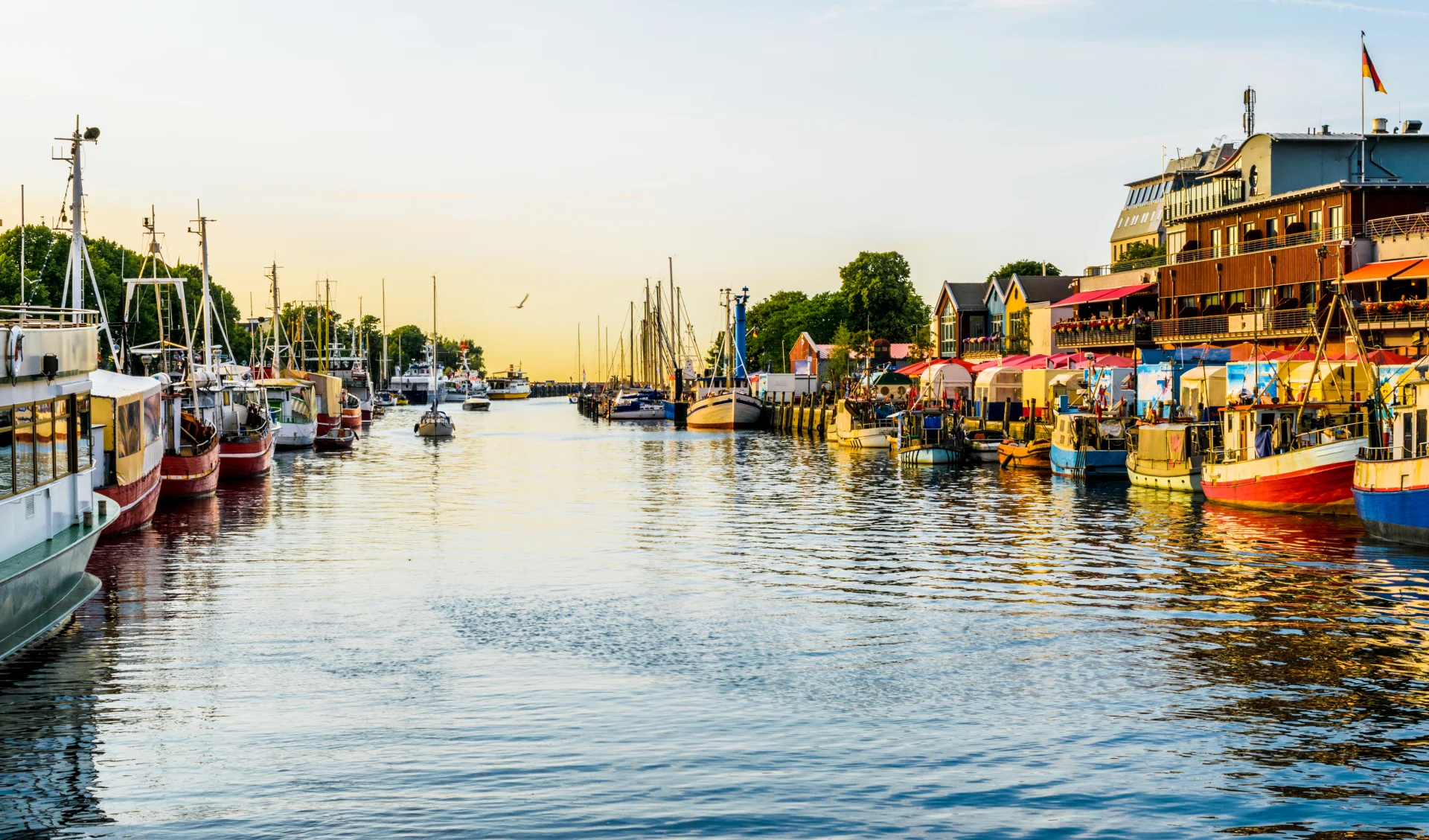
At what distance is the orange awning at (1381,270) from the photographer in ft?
201

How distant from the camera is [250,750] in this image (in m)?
17.3

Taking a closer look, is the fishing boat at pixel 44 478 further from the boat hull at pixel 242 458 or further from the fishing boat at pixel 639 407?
the fishing boat at pixel 639 407

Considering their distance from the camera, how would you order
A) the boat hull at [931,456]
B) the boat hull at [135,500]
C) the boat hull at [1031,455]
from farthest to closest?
1. the boat hull at [931,456]
2. the boat hull at [1031,455]
3. the boat hull at [135,500]

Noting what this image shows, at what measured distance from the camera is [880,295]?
485ft

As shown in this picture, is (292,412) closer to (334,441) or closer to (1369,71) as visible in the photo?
(334,441)

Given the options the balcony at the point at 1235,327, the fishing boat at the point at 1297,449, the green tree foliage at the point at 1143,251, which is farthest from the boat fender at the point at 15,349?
the green tree foliage at the point at 1143,251

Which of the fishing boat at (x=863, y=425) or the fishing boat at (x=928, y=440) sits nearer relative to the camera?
the fishing boat at (x=928, y=440)

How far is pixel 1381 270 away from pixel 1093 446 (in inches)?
647

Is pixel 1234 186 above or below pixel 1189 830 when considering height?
above

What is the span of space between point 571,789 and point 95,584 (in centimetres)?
1274

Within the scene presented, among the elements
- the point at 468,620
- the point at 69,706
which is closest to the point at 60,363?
the point at 69,706

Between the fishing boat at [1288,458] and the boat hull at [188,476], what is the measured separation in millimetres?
35314

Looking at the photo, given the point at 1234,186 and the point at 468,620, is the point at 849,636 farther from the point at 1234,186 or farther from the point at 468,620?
the point at 1234,186

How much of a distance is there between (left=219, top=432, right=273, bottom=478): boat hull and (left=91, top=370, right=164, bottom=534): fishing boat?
1562cm
